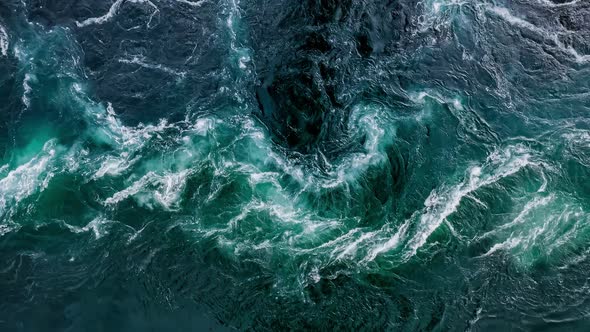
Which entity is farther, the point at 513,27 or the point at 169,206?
the point at 513,27

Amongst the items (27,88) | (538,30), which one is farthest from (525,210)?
(27,88)

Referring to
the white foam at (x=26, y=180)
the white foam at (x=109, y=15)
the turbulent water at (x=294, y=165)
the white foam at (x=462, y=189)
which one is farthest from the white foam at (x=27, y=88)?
the white foam at (x=462, y=189)

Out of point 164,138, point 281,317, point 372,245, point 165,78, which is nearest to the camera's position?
point 281,317

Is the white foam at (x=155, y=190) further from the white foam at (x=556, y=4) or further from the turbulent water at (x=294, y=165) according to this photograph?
the white foam at (x=556, y=4)

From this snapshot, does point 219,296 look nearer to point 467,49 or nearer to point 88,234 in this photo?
point 88,234

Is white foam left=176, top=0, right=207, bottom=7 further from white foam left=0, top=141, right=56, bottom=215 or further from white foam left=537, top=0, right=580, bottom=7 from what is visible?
white foam left=537, top=0, right=580, bottom=7

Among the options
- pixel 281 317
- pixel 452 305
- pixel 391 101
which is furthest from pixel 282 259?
pixel 391 101

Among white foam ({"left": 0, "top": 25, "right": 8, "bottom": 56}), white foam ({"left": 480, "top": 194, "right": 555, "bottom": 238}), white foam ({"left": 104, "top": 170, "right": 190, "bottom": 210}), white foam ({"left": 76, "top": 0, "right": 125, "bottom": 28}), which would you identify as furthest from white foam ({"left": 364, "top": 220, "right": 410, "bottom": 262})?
white foam ({"left": 0, "top": 25, "right": 8, "bottom": 56})

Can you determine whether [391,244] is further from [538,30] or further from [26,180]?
[26,180]
